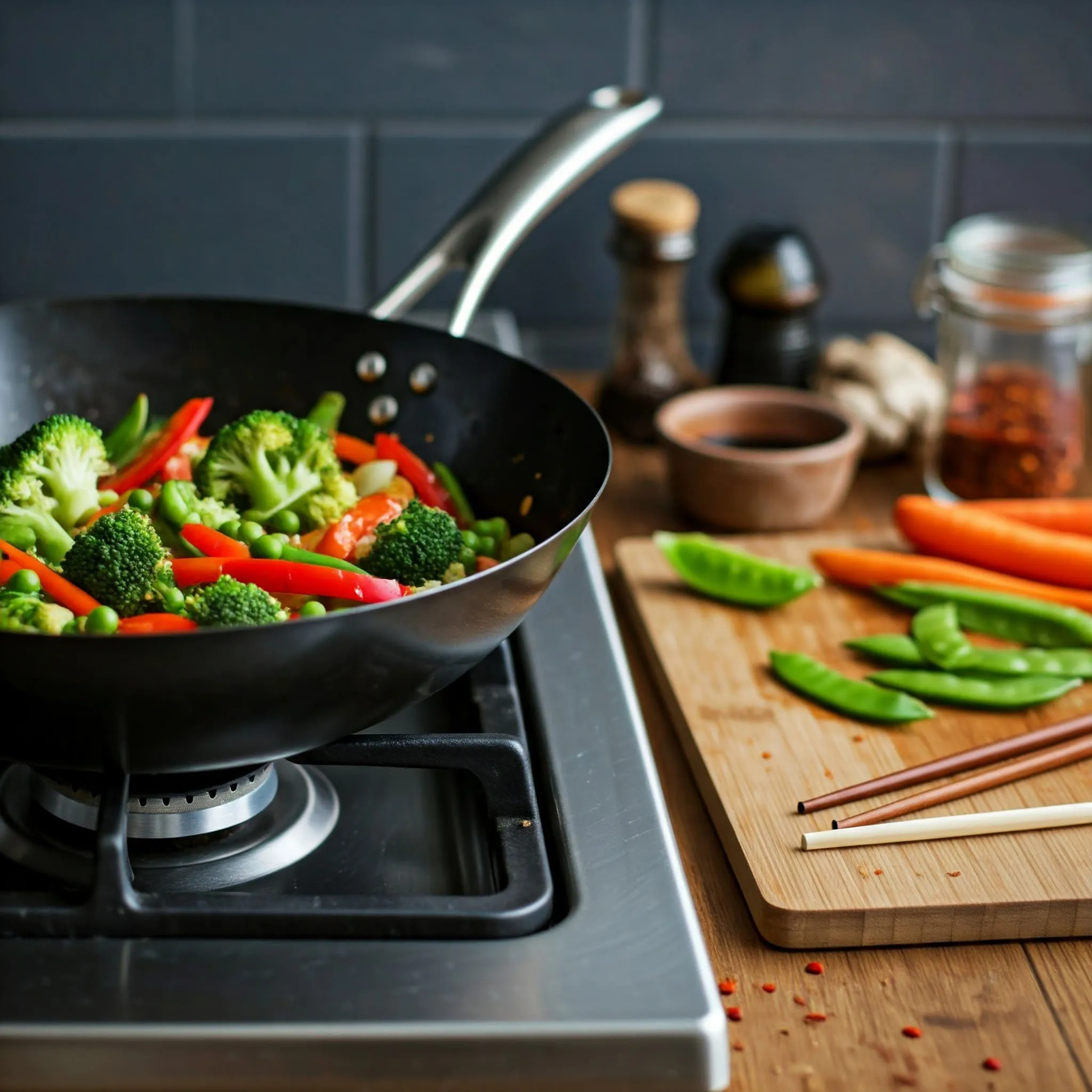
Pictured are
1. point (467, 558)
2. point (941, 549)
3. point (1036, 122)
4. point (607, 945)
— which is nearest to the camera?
point (607, 945)

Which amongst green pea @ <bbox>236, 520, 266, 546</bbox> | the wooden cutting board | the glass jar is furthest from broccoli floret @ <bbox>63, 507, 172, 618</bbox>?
the glass jar

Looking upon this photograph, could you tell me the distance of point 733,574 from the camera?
1353 millimetres

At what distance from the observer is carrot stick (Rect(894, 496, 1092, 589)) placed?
4.52 ft

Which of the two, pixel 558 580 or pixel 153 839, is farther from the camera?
pixel 558 580

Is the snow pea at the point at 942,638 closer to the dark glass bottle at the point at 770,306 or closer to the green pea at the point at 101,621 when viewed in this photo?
the dark glass bottle at the point at 770,306

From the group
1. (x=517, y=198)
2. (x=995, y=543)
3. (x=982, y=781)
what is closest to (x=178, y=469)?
(x=517, y=198)

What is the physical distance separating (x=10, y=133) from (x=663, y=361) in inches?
35.7

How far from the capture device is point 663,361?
1773 mm

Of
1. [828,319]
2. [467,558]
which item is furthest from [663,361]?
[467,558]

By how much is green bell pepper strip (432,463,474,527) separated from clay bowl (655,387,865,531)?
14.9 inches

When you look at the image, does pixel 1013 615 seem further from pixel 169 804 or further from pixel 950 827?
pixel 169 804

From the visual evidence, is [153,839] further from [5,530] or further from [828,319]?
[828,319]

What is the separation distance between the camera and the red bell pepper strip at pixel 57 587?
2.94 ft

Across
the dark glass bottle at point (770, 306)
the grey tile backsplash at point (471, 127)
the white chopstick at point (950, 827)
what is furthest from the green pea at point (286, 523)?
the grey tile backsplash at point (471, 127)
